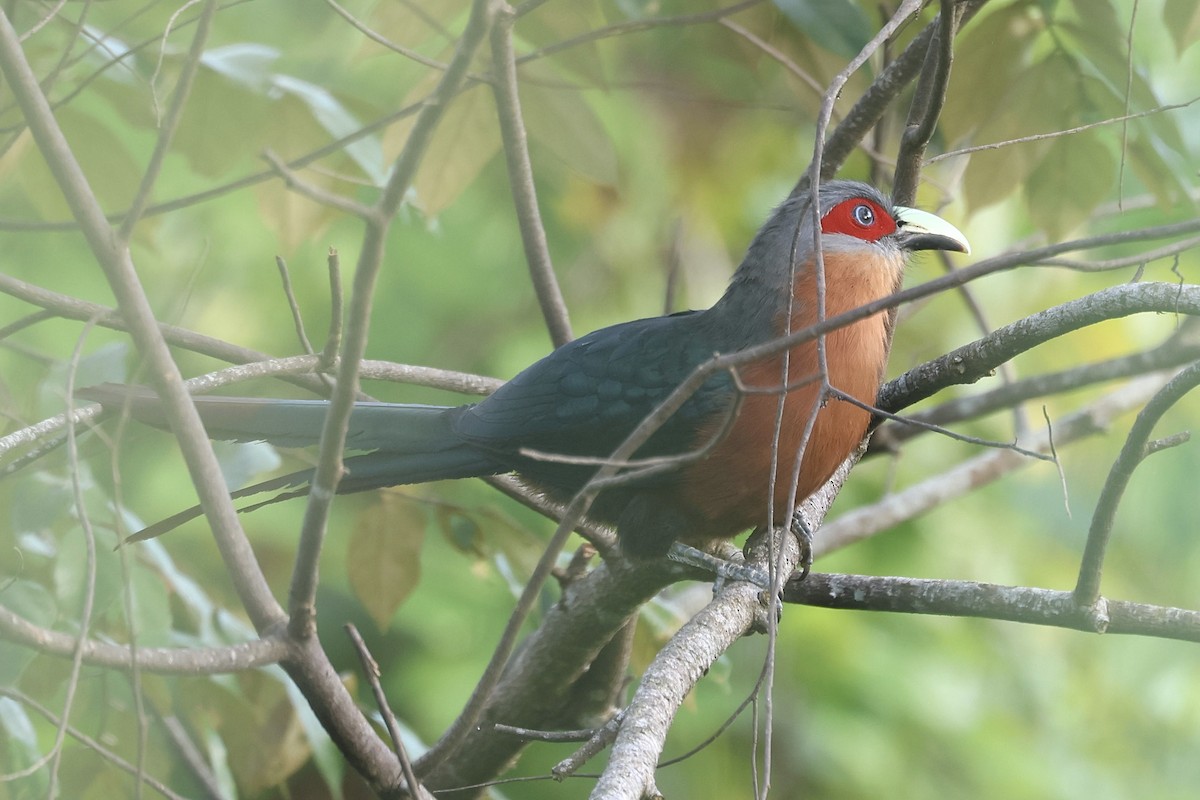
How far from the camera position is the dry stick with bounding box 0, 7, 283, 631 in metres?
1.82

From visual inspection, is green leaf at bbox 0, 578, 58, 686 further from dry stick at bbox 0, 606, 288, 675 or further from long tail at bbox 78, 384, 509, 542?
dry stick at bbox 0, 606, 288, 675

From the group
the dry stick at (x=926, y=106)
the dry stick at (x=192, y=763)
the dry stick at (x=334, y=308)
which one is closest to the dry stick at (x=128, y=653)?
the dry stick at (x=334, y=308)

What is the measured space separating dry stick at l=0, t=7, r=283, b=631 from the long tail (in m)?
0.64

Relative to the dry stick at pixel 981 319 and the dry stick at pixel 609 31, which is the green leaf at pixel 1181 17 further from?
the dry stick at pixel 981 319

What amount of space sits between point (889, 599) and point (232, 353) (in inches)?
70.2

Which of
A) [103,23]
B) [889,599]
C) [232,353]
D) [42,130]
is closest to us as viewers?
[42,130]

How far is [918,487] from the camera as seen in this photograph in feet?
14.7

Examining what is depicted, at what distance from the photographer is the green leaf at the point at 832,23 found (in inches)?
114

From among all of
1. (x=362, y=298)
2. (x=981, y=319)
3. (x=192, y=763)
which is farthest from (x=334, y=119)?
(x=981, y=319)

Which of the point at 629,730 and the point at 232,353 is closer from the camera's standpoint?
the point at 629,730

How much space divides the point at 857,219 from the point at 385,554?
5.86ft

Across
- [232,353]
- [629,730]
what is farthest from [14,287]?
[629,730]

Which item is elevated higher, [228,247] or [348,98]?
[228,247]

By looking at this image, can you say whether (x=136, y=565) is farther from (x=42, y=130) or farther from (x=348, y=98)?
(x=348, y=98)
